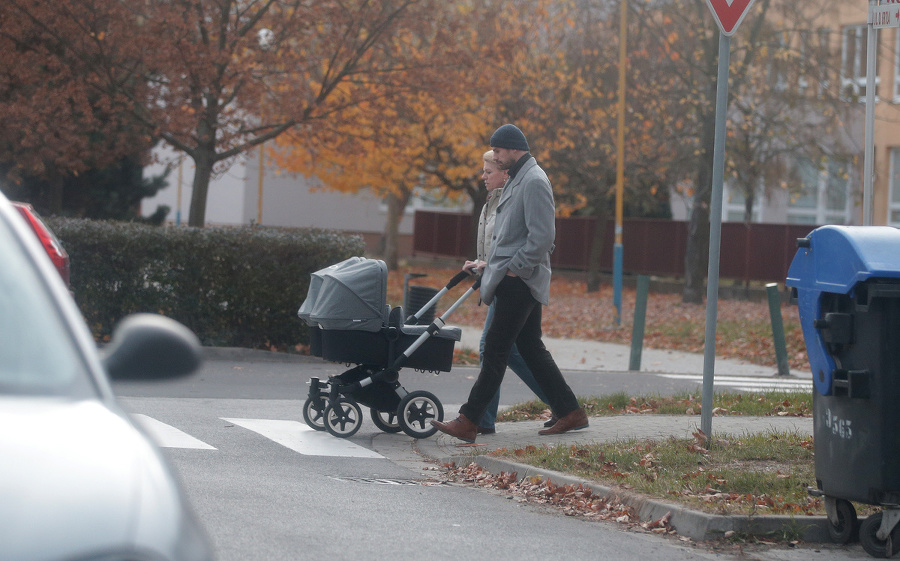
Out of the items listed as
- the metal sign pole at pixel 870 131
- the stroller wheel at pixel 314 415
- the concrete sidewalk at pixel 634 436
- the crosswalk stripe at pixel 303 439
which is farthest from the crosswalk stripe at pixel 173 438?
the metal sign pole at pixel 870 131

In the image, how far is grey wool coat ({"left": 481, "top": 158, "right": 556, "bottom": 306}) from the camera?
24.5 feet

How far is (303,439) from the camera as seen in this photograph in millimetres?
7980

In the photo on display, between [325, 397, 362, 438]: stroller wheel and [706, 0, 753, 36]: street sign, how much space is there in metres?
3.55

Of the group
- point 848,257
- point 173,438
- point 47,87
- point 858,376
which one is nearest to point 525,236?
point 173,438

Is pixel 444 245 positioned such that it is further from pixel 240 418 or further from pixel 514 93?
pixel 240 418

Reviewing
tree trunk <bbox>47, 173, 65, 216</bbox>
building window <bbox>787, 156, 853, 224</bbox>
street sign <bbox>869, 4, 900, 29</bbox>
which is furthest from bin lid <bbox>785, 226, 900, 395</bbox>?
tree trunk <bbox>47, 173, 65, 216</bbox>

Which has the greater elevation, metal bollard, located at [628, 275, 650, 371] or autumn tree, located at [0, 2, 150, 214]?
autumn tree, located at [0, 2, 150, 214]

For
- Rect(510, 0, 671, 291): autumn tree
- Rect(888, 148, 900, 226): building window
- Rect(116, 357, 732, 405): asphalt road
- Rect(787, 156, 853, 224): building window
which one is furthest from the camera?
Rect(888, 148, 900, 226): building window

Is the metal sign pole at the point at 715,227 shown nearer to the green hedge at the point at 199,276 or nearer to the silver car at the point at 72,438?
the silver car at the point at 72,438

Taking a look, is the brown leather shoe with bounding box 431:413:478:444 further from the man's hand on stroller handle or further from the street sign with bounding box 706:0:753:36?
the street sign with bounding box 706:0:753:36

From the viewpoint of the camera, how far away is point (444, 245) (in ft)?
142

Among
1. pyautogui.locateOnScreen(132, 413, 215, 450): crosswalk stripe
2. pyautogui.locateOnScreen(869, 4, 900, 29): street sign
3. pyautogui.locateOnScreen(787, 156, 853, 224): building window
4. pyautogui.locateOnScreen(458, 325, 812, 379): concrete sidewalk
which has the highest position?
pyautogui.locateOnScreen(787, 156, 853, 224): building window

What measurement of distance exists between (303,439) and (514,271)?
76.8 inches

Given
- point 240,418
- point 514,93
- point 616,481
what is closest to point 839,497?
point 616,481
